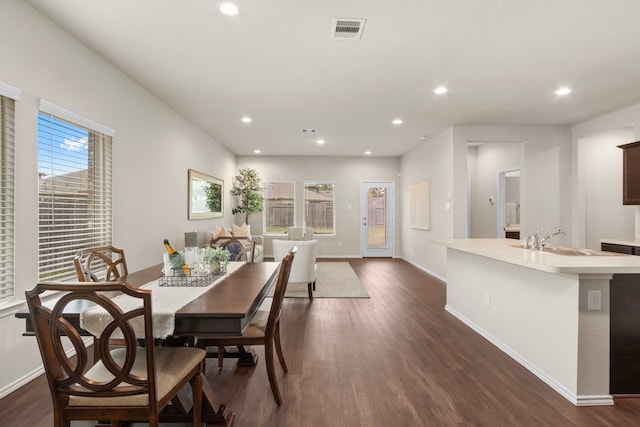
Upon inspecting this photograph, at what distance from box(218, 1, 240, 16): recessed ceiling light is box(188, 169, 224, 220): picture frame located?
3.20 metres

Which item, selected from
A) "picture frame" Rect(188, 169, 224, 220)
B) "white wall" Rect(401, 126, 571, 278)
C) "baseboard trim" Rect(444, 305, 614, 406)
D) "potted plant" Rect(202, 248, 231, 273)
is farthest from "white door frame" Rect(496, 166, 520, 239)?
"potted plant" Rect(202, 248, 231, 273)

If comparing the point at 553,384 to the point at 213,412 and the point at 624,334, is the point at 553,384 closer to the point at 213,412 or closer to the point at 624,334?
the point at 624,334

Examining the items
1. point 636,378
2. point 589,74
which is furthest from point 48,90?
point 589,74

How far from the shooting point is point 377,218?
27.3 ft

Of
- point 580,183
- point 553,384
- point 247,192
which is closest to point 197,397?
point 553,384

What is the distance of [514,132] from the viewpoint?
5.24m

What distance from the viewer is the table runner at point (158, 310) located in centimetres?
134

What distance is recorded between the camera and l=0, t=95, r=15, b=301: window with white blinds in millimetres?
2094

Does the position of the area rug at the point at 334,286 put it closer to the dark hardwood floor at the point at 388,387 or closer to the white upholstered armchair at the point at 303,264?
the white upholstered armchair at the point at 303,264

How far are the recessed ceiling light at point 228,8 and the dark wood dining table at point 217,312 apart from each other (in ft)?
6.30

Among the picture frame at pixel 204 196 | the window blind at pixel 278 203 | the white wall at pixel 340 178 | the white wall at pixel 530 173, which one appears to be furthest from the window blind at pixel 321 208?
the white wall at pixel 530 173

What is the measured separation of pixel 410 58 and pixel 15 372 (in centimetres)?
401

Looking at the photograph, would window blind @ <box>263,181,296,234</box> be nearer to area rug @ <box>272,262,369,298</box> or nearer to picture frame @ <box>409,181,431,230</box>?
area rug @ <box>272,262,369,298</box>

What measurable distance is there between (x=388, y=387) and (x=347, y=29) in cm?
272
